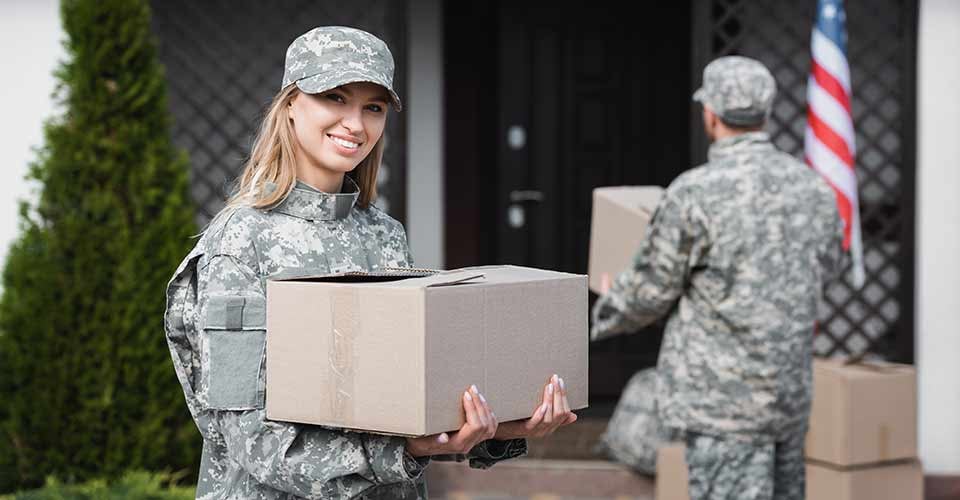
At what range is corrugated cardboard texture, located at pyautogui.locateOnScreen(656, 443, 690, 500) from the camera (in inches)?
204

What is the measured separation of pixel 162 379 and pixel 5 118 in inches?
75.9

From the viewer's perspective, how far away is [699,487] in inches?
133

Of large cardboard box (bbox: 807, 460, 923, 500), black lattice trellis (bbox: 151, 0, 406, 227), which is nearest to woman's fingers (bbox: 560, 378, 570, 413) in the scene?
large cardboard box (bbox: 807, 460, 923, 500)

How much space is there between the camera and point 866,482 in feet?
14.6

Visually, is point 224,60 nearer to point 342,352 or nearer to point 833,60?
point 833,60

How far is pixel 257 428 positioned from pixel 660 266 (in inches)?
70.5

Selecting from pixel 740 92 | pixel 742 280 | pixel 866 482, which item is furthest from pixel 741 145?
pixel 866 482

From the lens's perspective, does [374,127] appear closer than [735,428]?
Yes

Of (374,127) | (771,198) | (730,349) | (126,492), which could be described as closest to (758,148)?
(771,198)

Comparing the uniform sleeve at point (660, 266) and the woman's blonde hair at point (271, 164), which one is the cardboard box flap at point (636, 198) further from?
the woman's blonde hair at point (271, 164)

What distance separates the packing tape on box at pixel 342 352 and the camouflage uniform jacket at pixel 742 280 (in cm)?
174

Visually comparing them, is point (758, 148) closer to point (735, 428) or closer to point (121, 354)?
point (735, 428)

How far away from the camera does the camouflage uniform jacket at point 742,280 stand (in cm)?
334

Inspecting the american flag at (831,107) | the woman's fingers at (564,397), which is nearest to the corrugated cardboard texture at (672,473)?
the american flag at (831,107)
